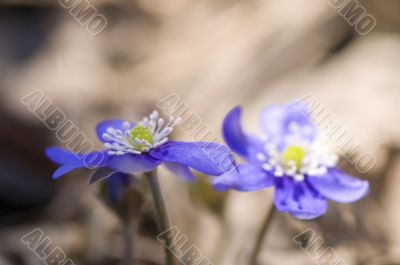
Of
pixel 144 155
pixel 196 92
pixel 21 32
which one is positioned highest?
pixel 21 32

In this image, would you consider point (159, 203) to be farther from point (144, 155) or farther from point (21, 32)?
point (21, 32)

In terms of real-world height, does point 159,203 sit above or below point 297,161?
below

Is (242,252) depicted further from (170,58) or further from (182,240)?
(170,58)

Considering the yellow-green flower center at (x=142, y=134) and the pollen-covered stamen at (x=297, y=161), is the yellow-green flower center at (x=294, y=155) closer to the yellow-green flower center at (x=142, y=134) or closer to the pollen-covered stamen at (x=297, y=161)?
the pollen-covered stamen at (x=297, y=161)

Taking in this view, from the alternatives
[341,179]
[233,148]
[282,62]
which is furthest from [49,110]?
[341,179]

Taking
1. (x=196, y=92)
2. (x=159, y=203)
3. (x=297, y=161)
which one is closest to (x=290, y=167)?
(x=297, y=161)

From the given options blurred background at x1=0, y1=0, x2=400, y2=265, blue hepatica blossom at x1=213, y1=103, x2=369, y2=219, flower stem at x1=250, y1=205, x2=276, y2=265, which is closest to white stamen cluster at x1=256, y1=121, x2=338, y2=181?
blue hepatica blossom at x1=213, y1=103, x2=369, y2=219

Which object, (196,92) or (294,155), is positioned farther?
(196,92)
